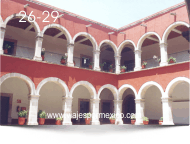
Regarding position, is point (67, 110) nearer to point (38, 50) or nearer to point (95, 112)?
point (95, 112)

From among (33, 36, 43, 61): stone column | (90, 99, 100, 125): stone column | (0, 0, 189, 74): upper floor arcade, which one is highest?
(0, 0, 189, 74): upper floor arcade

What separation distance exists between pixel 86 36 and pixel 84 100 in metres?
4.93

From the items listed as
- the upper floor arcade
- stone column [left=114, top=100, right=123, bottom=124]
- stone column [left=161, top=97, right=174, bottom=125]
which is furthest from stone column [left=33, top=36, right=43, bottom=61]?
stone column [left=161, top=97, right=174, bottom=125]

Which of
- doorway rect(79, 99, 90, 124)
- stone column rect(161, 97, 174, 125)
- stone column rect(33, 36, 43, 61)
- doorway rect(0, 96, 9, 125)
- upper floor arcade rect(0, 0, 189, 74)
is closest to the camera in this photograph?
stone column rect(33, 36, 43, 61)

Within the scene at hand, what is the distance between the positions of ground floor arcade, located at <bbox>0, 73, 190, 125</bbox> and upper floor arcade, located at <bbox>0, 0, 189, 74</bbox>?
1474 millimetres

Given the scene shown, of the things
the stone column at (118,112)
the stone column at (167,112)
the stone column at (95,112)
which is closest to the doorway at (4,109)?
the stone column at (95,112)

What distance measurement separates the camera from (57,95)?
13922mm

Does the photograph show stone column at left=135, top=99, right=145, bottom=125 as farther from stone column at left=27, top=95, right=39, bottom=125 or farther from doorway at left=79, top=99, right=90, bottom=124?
stone column at left=27, top=95, right=39, bottom=125

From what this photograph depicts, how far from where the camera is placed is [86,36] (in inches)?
529

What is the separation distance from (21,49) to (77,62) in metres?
4.22

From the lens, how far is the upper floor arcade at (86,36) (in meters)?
11.4

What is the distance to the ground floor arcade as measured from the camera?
11079mm

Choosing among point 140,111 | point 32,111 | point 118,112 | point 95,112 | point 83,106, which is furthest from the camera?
point 83,106

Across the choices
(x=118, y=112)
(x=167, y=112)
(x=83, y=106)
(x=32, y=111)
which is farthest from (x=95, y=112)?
(x=167, y=112)
